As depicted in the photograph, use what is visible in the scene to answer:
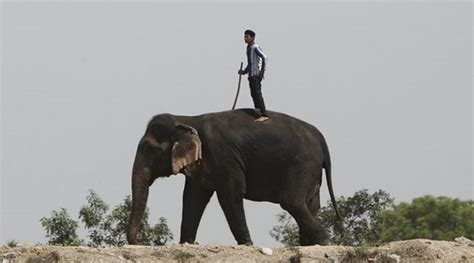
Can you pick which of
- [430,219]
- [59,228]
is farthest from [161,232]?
[430,219]

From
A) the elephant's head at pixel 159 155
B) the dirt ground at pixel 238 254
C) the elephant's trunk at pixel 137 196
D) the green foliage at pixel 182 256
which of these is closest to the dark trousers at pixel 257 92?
the elephant's head at pixel 159 155

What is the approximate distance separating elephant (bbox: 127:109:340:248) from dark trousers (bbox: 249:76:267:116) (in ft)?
0.68

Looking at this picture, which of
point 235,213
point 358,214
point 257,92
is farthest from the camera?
point 358,214

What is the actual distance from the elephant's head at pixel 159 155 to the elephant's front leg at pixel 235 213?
87cm

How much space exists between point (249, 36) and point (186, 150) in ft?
7.91

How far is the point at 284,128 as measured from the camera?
87.9ft

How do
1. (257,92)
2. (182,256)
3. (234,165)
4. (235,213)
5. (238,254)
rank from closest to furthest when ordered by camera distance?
(182,256), (238,254), (235,213), (234,165), (257,92)

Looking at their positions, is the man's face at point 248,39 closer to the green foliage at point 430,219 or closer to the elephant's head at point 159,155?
the elephant's head at point 159,155

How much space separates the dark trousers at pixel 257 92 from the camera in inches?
1046

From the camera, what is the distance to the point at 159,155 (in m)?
26.7

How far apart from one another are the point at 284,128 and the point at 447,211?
78.1 ft

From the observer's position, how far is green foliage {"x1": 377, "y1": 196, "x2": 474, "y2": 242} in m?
46.8

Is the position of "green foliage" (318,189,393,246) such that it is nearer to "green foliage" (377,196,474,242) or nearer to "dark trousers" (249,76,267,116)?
"green foliage" (377,196,474,242)

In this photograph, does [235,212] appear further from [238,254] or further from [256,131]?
[238,254]
